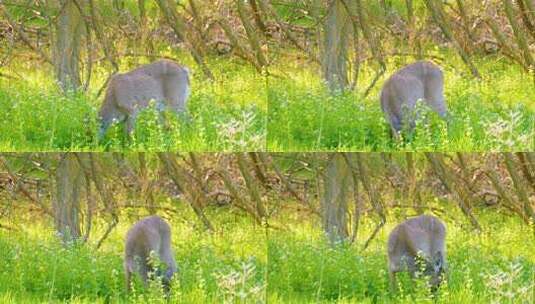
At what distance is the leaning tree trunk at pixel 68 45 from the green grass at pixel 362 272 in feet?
6.32

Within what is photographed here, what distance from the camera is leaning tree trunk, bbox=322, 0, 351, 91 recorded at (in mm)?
8883

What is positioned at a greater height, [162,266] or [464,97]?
→ [464,97]

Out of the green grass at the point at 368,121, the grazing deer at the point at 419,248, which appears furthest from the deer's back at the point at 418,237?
the green grass at the point at 368,121

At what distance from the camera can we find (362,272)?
8906mm

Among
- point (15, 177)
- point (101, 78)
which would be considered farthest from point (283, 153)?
point (15, 177)

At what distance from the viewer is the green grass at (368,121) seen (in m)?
8.84

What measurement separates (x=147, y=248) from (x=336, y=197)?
1.44m

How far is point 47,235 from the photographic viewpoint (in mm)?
9078

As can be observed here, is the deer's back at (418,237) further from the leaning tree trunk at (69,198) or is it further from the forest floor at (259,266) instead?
the leaning tree trunk at (69,198)

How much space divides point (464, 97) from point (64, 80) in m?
3.01

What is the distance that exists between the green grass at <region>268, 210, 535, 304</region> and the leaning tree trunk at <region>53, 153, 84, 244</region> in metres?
1.47

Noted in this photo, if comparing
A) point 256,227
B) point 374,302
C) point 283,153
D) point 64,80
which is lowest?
point 374,302

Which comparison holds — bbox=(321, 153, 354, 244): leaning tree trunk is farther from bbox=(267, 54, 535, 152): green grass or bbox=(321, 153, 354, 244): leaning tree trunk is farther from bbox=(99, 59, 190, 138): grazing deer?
bbox=(99, 59, 190, 138): grazing deer

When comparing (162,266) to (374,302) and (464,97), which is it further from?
(464,97)
